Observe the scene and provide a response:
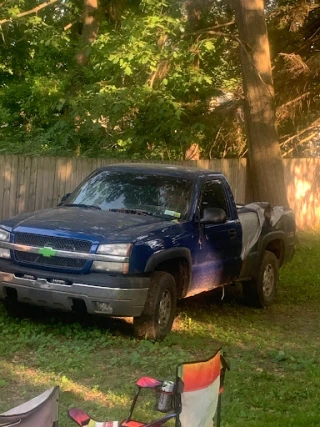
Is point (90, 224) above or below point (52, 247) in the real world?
above

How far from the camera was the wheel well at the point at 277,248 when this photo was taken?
1050cm

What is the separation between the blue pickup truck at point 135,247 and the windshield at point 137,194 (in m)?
0.01

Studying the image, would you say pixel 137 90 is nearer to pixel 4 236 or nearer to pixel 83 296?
pixel 4 236

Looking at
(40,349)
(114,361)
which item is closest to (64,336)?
(40,349)

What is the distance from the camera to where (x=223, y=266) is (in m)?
8.95

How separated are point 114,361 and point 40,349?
81 cm

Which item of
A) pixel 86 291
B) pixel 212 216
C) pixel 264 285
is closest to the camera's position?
pixel 86 291

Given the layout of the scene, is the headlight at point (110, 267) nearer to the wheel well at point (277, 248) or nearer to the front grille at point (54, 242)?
the front grille at point (54, 242)

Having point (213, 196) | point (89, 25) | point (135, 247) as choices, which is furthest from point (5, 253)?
point (89, 25)

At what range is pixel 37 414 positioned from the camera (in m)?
3.22

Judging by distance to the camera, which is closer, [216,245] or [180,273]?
[180,273]

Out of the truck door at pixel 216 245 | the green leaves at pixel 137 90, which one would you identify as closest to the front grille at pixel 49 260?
the truck door at pixel 216 245

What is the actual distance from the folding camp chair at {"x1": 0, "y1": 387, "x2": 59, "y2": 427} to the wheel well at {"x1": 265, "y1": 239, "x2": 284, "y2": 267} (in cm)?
741

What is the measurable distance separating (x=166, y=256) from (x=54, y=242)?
1.21m
